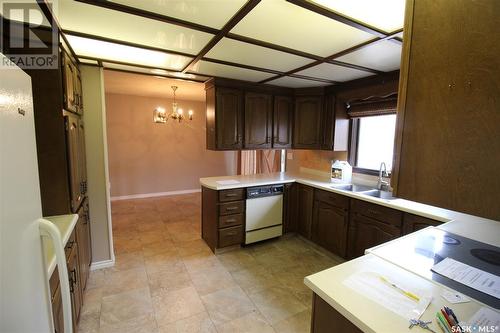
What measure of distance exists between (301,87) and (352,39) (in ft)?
5.85

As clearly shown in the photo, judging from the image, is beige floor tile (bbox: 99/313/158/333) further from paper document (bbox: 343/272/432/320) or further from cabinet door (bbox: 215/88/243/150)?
cabinet door (bbox: 215/88/243/150)

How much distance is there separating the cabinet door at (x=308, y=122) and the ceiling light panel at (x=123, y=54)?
6.27 ft

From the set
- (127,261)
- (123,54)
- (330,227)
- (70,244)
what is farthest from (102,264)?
(330,227)

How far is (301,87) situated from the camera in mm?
3516

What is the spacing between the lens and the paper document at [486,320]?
2.53 feet

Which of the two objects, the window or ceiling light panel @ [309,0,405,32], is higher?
ceiling light panel @ [309,0,405,32]

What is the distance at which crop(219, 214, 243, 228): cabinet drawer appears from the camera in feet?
9.75

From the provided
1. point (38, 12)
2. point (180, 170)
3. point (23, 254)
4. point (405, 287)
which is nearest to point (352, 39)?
point (405, 287)

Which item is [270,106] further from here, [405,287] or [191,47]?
[405,287]

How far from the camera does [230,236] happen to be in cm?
304

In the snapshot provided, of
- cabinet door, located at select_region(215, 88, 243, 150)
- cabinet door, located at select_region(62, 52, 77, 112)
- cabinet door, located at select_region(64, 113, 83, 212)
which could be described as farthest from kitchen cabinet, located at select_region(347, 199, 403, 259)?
cabinet door, located at select_region(62, 52, 77, 112)

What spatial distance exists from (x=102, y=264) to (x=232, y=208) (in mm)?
1605

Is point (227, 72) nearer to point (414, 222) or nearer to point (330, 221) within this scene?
point (330, 221)

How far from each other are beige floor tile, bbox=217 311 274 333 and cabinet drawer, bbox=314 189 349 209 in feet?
4.94
